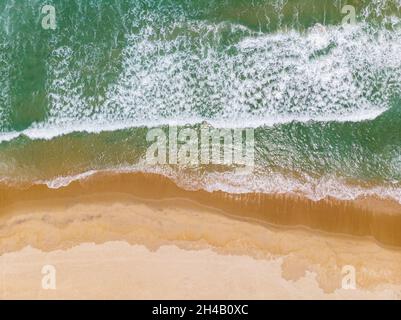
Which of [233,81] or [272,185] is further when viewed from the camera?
[233,81]

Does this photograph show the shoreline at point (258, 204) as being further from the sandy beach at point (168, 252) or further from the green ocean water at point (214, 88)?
the green ocean water at point (214, 88)

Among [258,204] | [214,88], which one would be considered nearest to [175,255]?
[258,204]

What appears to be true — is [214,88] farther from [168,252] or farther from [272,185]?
[168,252]

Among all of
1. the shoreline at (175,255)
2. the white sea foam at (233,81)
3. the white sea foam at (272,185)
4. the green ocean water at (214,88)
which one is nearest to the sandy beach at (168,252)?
the shoreline at (175,255)

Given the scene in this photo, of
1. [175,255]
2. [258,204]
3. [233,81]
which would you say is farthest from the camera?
[233,81]
